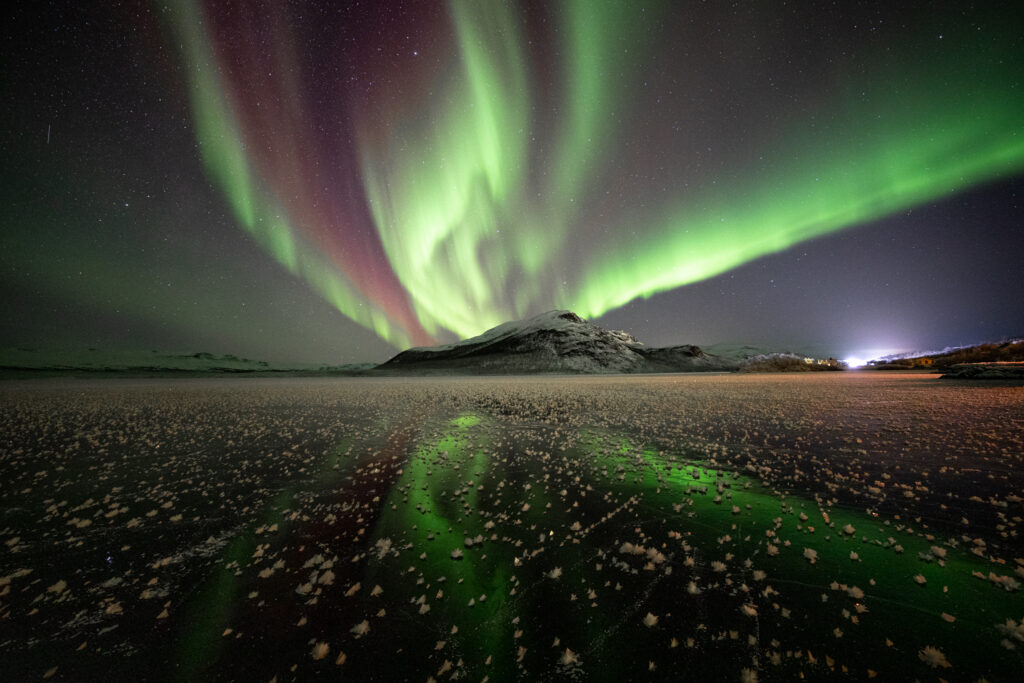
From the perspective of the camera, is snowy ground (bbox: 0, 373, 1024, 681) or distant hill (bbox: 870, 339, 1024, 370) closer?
snowy ground (bbox: 0, 373, 1024, 681)

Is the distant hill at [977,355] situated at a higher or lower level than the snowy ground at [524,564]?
A: higher

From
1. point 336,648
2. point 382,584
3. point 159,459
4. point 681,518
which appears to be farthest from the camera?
point 159,459

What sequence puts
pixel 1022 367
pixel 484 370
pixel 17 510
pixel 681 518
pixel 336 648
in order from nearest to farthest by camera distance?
pixel 336 648 → pixel 681 518 → pixel 17 510 → pixel 1022 367 → pixel 484 370

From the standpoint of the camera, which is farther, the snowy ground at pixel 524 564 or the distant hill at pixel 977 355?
the distant hill at pixel 977 355

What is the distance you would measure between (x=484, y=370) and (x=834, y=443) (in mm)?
180144

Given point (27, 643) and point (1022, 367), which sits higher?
point (1022, 367)

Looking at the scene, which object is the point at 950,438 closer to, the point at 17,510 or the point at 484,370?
the point at 17,510

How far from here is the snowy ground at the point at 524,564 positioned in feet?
12.1

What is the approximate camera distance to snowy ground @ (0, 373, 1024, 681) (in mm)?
3682

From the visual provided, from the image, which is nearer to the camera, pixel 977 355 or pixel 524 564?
pixel 524 564

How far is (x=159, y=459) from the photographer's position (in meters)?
11.7

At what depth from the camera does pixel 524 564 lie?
218 inches

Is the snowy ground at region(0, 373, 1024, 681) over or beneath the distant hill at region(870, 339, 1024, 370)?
beneath

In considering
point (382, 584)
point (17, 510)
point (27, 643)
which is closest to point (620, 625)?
point (382, 584)
